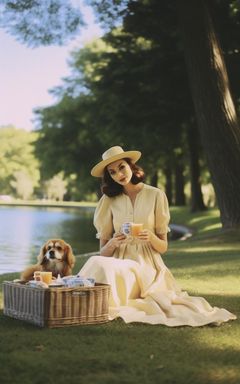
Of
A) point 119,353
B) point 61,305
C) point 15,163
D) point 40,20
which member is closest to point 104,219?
point 61,305

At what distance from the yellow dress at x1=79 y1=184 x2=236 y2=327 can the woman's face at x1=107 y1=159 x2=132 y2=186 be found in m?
0.29

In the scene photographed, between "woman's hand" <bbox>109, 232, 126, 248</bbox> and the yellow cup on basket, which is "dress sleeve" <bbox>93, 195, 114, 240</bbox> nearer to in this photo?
"woman's hand" <bbox>109, 232, 126, 248</bbox>

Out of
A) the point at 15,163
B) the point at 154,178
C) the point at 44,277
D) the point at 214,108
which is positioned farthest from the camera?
the point at 15,163

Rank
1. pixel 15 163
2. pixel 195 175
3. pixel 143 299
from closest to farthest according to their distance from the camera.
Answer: pixel 143 299 → pixel 195 175 → pixel 15 163

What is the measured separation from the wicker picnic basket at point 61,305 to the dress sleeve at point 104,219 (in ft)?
2.63

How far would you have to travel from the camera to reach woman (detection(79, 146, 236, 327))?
6047mm

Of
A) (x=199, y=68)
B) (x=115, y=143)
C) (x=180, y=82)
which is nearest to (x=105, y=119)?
(x=115, y=143)

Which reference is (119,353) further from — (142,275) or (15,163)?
(15,163)

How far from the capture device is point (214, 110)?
52.5 ft

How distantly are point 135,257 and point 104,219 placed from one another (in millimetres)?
487

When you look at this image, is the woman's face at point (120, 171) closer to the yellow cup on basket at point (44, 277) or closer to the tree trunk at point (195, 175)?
the yellow cup on basket at point (44, 277)

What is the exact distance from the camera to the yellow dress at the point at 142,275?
19.7 feet

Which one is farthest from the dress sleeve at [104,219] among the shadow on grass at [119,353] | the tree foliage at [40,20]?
the tree foliage at [40,20]

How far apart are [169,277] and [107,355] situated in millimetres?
1964
